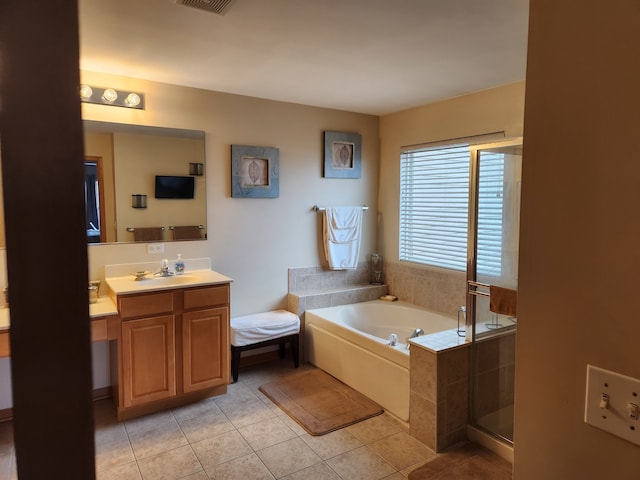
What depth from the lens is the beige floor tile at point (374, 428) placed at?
2.80 m

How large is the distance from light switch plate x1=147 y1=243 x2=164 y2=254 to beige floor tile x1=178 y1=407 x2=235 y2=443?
131 centimetres

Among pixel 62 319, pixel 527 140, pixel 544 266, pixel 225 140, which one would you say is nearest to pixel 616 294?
pixel 544 266

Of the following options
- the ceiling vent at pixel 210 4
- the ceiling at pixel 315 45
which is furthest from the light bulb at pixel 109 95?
the ceiling vent at pixel 210 4

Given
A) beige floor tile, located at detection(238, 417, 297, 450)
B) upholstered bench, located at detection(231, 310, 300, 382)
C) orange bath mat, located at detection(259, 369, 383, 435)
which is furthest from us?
upholstered bench, located at detection(231, 310, 300, 382)

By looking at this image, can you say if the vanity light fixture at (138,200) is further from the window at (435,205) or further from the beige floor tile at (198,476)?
the window at (435,205)

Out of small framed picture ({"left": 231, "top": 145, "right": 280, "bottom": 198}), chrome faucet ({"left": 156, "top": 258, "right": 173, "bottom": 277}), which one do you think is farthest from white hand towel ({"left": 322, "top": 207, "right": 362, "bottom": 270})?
chrome faucet ({"left": 156, "top": 258, "right": 173, "bottom": 277})

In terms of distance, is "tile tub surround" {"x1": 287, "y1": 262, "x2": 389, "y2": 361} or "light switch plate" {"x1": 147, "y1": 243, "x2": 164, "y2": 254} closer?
"light switch plate" {"x1": 147, "y1": 243, "x2": 164, "y2": 254}

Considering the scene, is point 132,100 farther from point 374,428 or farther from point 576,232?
point 576,232

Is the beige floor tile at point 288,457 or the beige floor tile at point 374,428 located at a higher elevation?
the beige floor tile at point 374,428

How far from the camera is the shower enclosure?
2.51 metres

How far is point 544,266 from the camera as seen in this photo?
95 centimetres

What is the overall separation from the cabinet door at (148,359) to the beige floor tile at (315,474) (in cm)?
114

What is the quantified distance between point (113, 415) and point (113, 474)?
72cm

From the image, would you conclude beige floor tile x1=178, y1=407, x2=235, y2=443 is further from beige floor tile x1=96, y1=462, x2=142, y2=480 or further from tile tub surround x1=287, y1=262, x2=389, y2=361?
tile tub surround x1=287, y1=262, x2=389, y2=361
